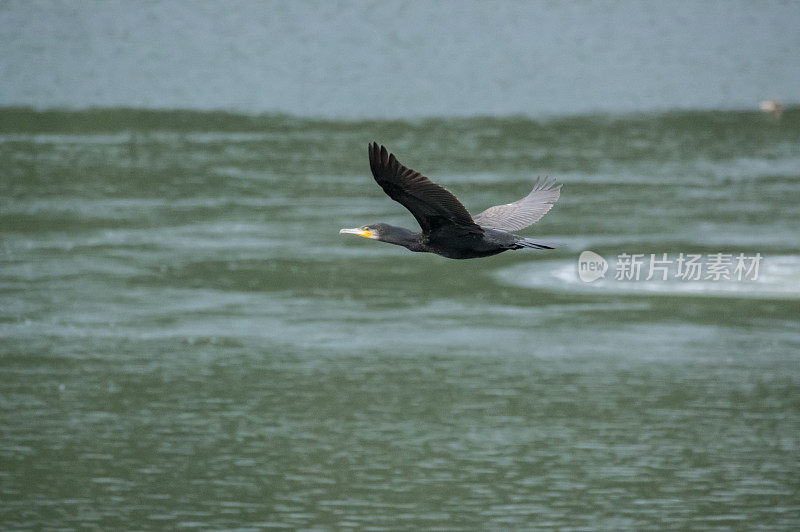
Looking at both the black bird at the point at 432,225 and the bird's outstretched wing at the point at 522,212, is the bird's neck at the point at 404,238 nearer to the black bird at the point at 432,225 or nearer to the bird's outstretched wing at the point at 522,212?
the black bird at the point at 432,225

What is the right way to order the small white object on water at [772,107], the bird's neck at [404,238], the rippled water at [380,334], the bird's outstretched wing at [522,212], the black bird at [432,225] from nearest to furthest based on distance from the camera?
the black bird at [432,225]
the bird's neck at [404,238]
the bird's outstretched wing at [522,212]
the rippled water at [380,334]
the small white object on water at [772,107]

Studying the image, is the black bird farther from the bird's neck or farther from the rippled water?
the rippled water

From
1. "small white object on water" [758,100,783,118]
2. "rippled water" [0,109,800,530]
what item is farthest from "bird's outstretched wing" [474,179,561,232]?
"small white object on water" [758,100,783,118]

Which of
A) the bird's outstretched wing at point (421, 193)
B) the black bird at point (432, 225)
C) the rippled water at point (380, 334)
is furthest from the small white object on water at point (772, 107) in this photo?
the bird's outstretched wing at point (421, 193)

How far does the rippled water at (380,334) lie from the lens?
30.2m

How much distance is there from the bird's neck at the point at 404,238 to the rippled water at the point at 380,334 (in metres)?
19.3

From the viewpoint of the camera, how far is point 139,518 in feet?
95.3

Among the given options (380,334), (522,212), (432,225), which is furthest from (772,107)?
(432,225)

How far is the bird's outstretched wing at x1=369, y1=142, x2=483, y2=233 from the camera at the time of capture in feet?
29.0

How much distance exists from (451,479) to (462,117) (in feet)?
83.4

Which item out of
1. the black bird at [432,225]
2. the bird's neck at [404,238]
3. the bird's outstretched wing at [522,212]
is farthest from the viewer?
the bird's outstretched wing at [522,212]

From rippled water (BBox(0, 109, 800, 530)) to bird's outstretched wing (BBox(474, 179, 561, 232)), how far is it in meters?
17.5

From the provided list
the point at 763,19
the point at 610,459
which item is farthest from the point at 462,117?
the point at 610,459

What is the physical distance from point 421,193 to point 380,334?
28.7 metres
